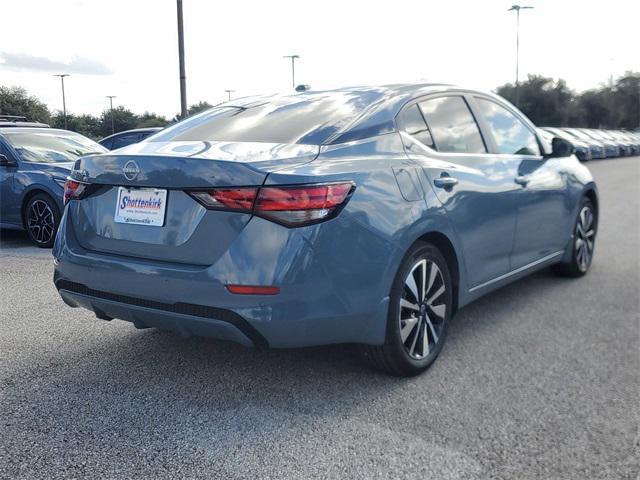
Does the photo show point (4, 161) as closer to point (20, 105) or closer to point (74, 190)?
point (74, 190)

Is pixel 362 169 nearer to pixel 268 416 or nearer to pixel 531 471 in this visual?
pixel 268 416

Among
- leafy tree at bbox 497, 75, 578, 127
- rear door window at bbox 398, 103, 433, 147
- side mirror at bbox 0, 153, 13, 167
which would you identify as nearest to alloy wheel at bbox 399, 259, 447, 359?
rear door window at bbox 398, 103, 433, 147

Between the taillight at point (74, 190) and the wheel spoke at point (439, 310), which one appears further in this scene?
the wheel spoke at point (439, 310)

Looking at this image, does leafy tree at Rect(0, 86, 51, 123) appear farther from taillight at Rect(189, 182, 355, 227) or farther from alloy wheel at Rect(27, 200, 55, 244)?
taillight at Rect(189, 182, 355, 227)

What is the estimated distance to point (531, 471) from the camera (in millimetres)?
2518

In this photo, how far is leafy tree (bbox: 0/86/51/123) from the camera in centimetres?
1583

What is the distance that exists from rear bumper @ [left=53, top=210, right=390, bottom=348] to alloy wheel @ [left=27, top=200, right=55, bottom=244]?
480 centimetres

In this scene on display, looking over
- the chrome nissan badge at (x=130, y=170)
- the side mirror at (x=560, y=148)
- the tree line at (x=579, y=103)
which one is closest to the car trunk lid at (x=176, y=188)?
the chrome nissan badge at (x=130, y=170)

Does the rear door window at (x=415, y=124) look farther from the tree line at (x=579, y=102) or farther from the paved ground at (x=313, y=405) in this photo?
the tree line at (x=579, y=102)

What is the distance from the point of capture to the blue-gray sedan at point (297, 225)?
276 centimetres

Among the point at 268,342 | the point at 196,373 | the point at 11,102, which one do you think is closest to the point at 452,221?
the point at 268,342

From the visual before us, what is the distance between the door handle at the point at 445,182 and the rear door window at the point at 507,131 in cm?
97

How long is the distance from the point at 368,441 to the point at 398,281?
0.85 meters

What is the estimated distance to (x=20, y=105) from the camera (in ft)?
54.4
